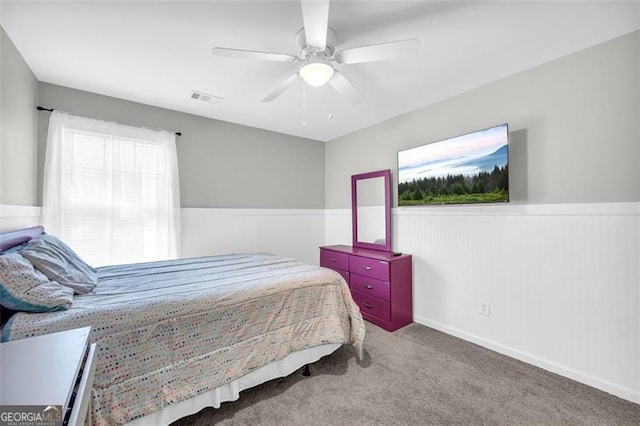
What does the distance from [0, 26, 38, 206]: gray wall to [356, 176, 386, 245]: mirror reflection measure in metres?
3.24

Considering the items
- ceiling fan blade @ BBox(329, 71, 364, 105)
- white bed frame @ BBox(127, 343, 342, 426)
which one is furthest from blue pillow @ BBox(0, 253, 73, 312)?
ceiling fan blade @ BBox(329, 71, 364, 105)

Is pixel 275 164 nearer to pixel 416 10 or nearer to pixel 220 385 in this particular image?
pixel 416 10

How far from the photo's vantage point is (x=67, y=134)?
2490mm

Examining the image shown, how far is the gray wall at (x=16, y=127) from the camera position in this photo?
69.2 inches

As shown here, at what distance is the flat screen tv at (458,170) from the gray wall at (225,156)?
5.36 feet

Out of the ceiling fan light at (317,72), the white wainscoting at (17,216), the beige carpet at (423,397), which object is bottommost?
the beige carpet at (423,397)

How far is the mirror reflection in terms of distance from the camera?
3365mm

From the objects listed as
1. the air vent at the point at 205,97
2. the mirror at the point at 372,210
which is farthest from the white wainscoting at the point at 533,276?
the air vent at the point at 205,97

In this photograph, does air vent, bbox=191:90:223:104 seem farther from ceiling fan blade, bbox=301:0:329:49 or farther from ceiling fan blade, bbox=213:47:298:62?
ceiling fan blade, bbox=301:0:329:49

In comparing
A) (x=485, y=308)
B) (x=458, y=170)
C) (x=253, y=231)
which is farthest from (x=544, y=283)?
(x=253, y=231)

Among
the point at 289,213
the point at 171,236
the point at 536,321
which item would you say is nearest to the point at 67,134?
the point at 171,236

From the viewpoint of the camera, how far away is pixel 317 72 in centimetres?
177

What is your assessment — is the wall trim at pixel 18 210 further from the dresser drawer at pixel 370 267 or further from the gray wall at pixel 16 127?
→ the dresser drawer at pixel 370 267

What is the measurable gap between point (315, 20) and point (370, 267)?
232cm
